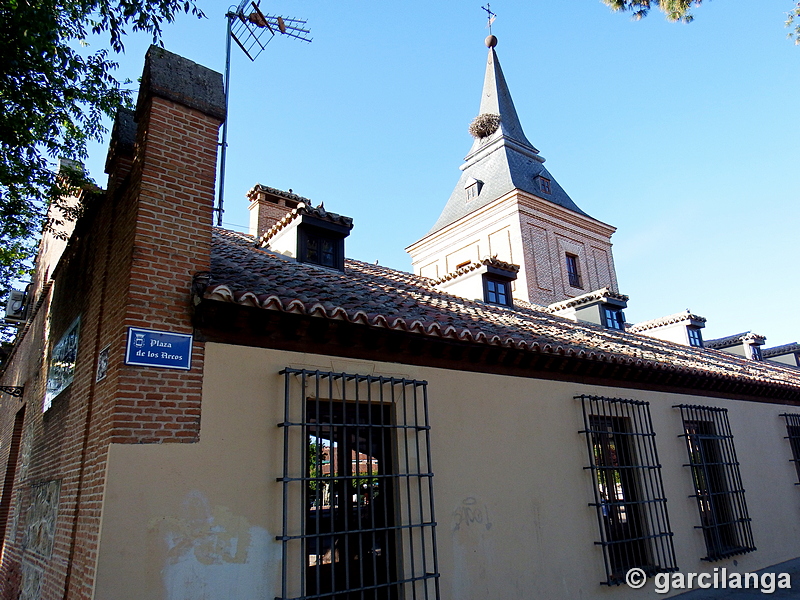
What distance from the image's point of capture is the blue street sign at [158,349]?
4508 millimetres

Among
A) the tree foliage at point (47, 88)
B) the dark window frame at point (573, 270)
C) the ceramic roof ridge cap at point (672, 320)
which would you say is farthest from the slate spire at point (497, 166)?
the tree foliage at point (47, 88)

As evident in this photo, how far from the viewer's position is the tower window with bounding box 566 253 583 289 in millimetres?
22109

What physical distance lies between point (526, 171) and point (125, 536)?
23.0 metres

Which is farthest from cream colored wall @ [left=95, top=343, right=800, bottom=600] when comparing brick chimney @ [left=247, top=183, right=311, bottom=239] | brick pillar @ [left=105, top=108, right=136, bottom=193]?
brick chimney @ [left=247, top=183, right=311, bottom=239]

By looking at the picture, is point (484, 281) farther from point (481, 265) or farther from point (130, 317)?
point (130, 317)

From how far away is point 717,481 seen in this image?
31.3 ft

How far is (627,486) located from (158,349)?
6.82 metres

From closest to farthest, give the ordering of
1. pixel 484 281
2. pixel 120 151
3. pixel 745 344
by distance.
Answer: pixel 120 151 < pixel 484 281 < pixel 745 344

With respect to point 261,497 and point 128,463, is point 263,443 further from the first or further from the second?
point 128,463

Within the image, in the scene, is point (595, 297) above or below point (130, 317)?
above

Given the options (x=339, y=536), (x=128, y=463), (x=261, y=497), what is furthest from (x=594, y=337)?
(x=128, y=463)

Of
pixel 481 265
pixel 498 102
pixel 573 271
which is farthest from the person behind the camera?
pixel 498 102

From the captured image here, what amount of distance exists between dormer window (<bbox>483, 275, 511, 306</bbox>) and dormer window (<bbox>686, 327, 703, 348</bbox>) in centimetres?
786

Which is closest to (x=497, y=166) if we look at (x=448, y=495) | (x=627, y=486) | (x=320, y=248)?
(x=320, y=248)
